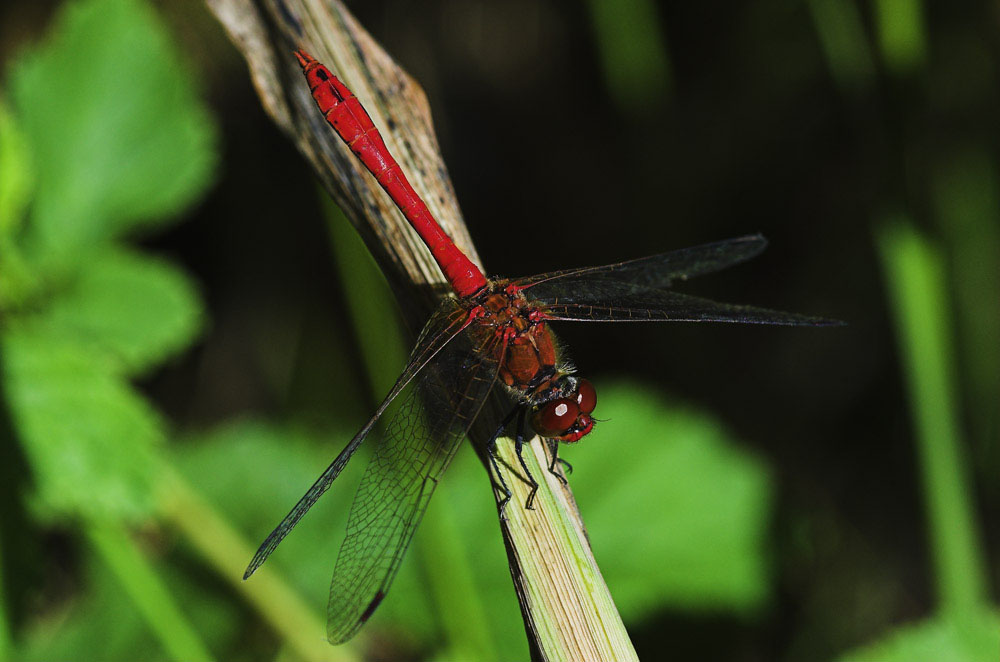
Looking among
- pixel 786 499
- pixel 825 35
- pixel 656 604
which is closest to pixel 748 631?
pixel 656 604

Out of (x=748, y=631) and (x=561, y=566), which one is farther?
(x=748, y=631)

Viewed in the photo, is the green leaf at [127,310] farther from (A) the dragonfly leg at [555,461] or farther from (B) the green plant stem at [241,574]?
(A) the dragonfly leg at [555,461]

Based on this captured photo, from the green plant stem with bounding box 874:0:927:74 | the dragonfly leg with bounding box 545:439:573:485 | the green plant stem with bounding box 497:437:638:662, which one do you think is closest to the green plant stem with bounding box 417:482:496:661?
the dragonfly leg with bounding box 545:439:573:485

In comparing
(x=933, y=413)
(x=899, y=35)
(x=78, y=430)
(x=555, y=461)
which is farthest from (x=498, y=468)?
(x=899, y=35)

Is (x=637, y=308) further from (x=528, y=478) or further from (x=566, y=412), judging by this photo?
(x=528, y=478)

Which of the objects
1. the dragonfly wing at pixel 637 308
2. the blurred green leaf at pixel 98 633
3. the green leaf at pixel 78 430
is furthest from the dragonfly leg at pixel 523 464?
the blurred green leaf at pixel 98 633

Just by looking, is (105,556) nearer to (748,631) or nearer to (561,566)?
(561,566)
